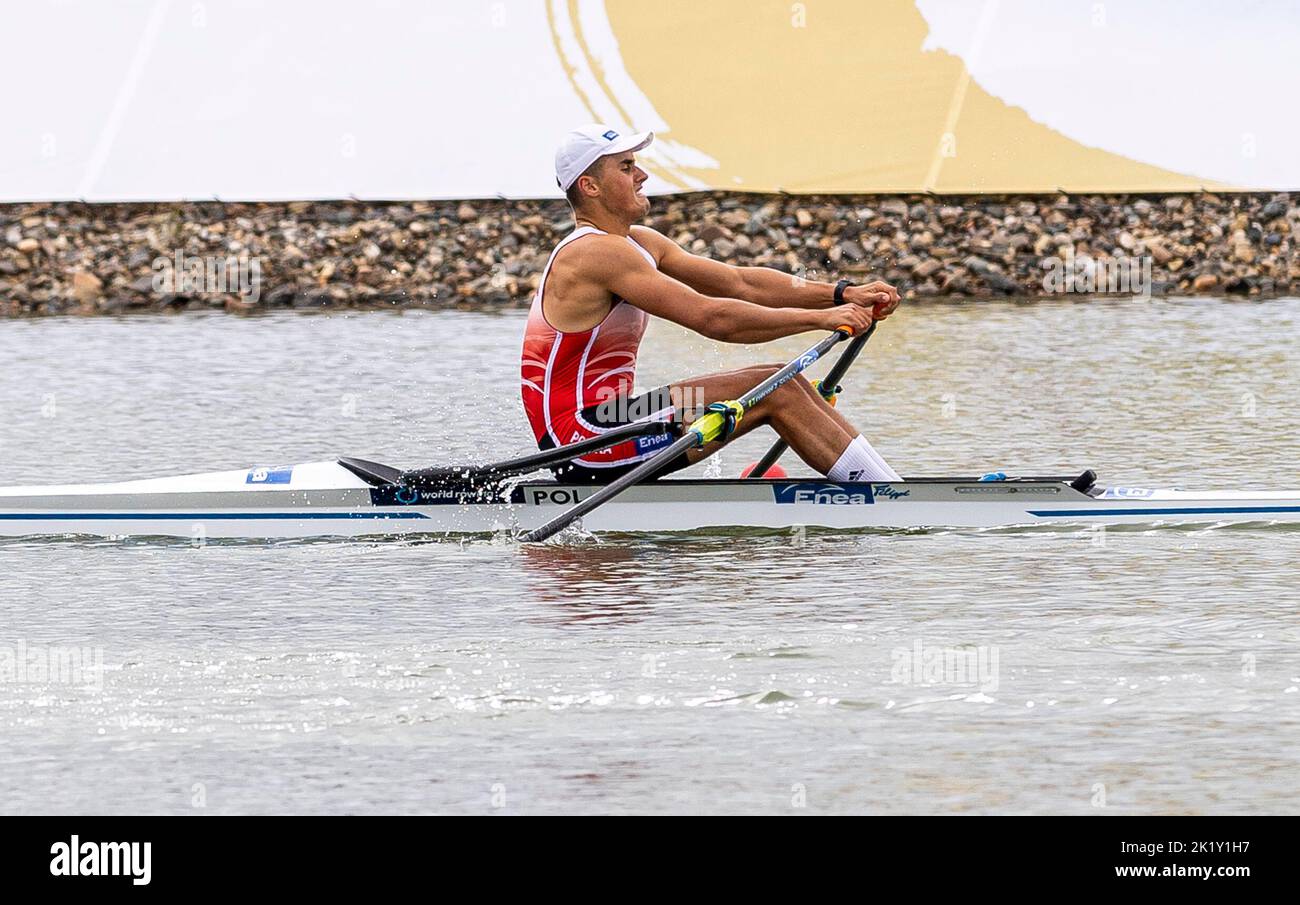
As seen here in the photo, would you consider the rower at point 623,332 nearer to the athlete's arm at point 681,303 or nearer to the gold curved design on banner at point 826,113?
the athlete's arm at point 681,303

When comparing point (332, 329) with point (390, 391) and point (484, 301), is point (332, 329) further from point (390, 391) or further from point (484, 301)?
point (390, 391)

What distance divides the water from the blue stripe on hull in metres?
0.10

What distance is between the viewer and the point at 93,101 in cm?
2478

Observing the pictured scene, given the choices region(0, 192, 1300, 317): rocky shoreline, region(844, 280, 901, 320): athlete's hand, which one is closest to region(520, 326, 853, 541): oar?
region(844, 280, 901, 320): athlete's hand

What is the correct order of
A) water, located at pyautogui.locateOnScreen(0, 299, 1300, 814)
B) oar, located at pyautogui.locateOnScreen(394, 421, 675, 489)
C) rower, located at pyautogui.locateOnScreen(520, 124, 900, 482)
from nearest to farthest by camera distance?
water, located at pyautogui.locateOnScreen(0, 299, 1300, 814) → rower, located at pyautogui.locateOnScreen(520, 124, 900, 482) → oar, located at pyautogui.locateOnScreen(394, 421, 675, 489)

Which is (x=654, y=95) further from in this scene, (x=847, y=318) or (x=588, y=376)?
(x=847, y=318)

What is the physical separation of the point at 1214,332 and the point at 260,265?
1145 cm

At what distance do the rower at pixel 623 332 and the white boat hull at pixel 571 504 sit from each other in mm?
143

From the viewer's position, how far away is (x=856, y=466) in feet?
29.4

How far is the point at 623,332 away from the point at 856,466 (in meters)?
1.15

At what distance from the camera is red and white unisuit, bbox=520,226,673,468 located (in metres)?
8.99

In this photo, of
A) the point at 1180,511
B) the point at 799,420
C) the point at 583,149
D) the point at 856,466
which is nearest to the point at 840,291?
the point at 799,420

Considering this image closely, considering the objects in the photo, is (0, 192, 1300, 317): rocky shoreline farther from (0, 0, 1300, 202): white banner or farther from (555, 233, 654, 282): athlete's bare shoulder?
(555, 233, 654, 282): athlete's bare shoulder
